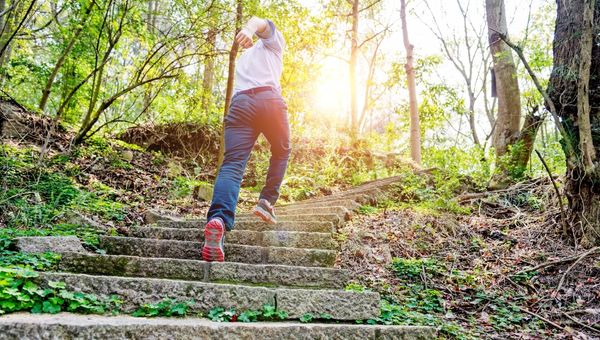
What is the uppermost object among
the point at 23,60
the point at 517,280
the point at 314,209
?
the point at 23,60

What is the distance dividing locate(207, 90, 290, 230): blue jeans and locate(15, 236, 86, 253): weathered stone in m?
1.24

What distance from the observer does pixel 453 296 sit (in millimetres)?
3385

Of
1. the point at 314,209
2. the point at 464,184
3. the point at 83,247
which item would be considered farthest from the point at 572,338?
the point at 464,184

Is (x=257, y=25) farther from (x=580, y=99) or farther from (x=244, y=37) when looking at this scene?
(x=580, y=99)

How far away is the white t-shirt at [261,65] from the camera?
3164 millimetres

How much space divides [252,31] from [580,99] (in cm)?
351

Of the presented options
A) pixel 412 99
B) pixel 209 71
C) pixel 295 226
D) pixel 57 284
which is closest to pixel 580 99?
pixel 295 226

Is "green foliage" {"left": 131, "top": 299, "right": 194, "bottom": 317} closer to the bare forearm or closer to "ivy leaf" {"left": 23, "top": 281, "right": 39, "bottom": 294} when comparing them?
"ivy leaf" {"left": 23, "top": 281, "right": 39, "bottom": 294}

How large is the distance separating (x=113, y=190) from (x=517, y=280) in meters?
5.29

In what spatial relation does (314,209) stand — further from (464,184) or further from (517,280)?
(464,184)

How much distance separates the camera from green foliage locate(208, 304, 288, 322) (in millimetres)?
2215

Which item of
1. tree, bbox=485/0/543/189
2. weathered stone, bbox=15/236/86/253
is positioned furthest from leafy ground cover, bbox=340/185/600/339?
weathered stone, bbox=15/236/86/253

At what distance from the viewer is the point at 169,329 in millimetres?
1912

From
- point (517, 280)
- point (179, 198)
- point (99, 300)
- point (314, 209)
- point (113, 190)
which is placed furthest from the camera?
point (179, 198)
